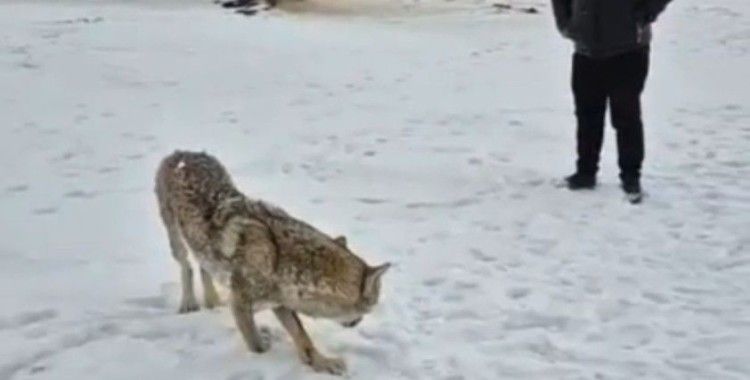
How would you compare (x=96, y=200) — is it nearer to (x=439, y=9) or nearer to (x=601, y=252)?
(x=601, y=252)

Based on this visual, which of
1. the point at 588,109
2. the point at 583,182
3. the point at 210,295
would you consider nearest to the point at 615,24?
the point at 588,109

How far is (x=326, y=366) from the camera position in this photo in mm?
4043

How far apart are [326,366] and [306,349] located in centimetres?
10

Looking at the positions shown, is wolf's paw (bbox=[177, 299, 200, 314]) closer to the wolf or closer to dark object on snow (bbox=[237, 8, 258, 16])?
the wolf

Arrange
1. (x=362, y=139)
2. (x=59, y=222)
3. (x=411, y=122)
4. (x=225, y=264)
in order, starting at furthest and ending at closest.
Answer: (x=411, y=122) → (x=362, y=139) → (x=59, y=222) → (x=225, y=264)

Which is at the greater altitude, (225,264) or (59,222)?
(225,264)

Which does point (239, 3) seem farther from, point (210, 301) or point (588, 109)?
point (210, 301)

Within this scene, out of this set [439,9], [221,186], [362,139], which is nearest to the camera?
[221,186]

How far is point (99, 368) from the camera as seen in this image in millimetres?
4094

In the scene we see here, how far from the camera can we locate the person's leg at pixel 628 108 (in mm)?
6184

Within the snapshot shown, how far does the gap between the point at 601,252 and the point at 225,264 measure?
7.28 ft

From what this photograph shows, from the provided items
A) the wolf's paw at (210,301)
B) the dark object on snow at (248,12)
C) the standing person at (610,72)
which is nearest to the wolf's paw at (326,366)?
the wolf's paw at (210,301)

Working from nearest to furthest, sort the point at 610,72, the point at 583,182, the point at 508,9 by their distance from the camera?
the point at 610,72, the point at 583,182, the point at 508,9

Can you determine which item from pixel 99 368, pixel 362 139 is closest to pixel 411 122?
pixel 362 139
